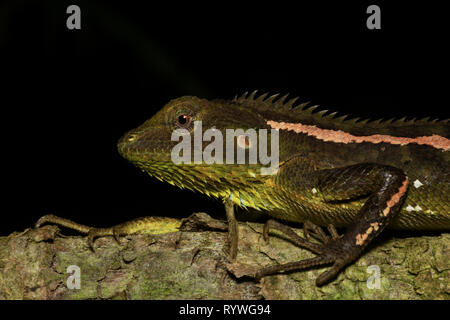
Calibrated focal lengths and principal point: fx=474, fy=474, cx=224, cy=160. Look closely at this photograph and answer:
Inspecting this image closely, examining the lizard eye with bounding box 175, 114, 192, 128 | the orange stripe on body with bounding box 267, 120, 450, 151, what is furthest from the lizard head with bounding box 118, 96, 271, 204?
the orange stripe on body with bounding box 267, 120, 450, 151

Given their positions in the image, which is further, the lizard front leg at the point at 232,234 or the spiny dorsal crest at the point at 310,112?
the spiny dorsal crest at the point at 310,112

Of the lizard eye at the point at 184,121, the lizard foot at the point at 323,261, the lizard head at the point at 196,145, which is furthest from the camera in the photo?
the lizard eye at the point at 184,121

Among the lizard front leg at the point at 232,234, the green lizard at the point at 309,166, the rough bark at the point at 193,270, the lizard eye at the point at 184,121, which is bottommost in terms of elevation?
the rough bark at the point at 193,270

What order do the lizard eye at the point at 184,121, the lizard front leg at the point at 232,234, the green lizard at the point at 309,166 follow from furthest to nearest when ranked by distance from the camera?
the lizard eye at the point at 184,121, the green lizard at the point at 309,166, the lizard front leg at the point at 232,234

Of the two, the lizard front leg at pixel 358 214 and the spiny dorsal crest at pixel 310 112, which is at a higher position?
the spiny dorsal crest at pixel 310 112

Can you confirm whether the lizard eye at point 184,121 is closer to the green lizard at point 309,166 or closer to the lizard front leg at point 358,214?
the green lizard at point 309,166

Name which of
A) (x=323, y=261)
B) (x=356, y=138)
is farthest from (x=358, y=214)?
(x=356, y=138)

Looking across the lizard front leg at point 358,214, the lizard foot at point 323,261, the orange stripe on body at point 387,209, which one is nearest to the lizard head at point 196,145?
the lizard front leg at point 358,214

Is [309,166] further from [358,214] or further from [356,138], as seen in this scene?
[358,214]
